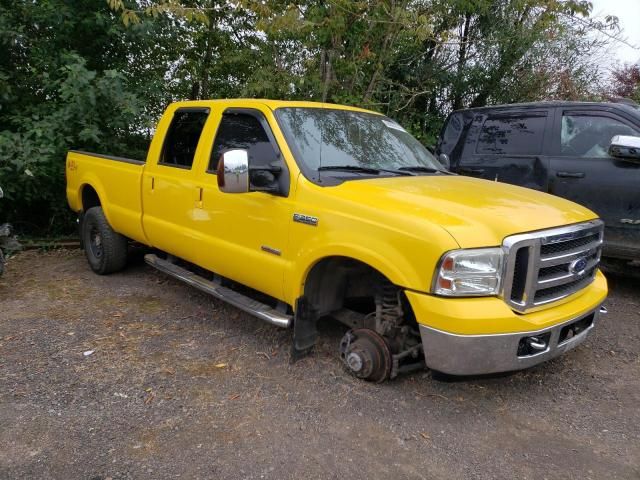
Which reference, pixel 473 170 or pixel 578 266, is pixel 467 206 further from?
pixel 473 170

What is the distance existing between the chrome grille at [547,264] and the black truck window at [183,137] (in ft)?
9.27

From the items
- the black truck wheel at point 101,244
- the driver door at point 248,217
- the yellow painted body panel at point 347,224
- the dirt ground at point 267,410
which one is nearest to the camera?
the dirt ground at point 267,410

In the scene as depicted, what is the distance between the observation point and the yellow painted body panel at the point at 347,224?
9.29 ft

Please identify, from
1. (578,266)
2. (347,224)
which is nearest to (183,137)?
(347,224)

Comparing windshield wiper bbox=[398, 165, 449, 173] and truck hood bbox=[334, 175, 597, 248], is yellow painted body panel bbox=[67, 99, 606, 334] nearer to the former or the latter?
truck hood bbox=[334, 175, 597, 248]

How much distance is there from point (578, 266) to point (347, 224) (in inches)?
58.8

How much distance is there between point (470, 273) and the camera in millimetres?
2787

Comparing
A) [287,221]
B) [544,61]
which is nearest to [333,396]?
[287,221]

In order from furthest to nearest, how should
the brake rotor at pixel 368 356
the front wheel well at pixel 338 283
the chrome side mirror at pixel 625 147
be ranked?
the chrome side mirror at pixel 625 147 < the front wheel well at pixel 338 283 < the brake rotor at pixel 368 356

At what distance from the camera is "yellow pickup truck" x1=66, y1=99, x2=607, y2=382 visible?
2828mm

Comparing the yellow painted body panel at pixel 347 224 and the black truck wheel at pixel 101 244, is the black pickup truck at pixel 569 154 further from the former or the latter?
the black truck wheel at pixel 101 244

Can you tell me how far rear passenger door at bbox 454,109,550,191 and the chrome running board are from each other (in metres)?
3.40

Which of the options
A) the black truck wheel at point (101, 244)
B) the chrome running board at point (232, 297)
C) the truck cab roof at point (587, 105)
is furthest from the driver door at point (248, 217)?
the truck cab roof at point (587, 105)

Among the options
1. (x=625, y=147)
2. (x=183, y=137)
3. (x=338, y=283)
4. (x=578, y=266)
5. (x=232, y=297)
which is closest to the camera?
(x=578, y=266)
